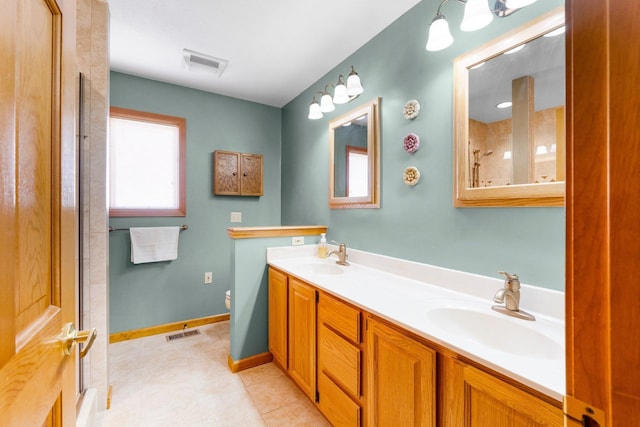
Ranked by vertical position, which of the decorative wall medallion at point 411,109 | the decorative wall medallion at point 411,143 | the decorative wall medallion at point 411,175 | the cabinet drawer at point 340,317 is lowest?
the cabinet drawer at point 340,317

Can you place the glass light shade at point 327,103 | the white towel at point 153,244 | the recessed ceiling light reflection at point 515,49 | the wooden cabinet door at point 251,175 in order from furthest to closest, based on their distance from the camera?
the wooden cabinet door at point 251,175 → the white towel at point 153,244 → the glass light shade at point 327,103 → the recessed ceiling light reflection at point 515,49

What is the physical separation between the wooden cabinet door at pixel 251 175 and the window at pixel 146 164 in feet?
1.93

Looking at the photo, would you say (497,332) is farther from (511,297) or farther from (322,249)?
(322,249)

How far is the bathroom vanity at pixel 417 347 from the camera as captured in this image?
2.39 feet

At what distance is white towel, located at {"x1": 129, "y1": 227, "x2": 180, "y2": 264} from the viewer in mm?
2471

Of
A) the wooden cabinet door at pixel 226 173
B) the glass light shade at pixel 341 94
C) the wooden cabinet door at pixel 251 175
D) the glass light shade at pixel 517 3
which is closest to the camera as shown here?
the glass light shade at pixel 517 3

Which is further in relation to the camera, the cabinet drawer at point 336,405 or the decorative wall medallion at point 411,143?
the decorative wall medallion at point 411,143

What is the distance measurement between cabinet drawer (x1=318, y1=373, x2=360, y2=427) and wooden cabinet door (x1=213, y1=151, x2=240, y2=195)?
2.06 meters

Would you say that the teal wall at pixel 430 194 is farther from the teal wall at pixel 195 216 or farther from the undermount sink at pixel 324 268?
the teal wall at pixel 195 216

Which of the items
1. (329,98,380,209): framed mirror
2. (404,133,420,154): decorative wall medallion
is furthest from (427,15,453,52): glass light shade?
(329,98,380,209): framed mirror

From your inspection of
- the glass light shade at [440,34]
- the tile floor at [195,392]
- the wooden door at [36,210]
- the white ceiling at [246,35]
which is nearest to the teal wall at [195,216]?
the white ceiling at [246,35]

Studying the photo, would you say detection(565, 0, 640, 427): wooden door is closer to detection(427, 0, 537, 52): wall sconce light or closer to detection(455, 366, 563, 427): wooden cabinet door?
detection(455, 366, 563, 427): wooden cabinet door

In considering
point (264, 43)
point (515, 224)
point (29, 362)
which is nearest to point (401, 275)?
point (515, 224)

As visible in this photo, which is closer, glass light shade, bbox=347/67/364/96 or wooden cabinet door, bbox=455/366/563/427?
wooden cabinet door, bbox=455/366/563/427
